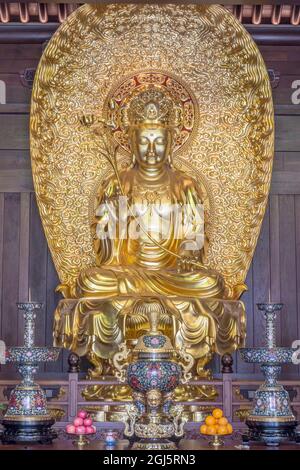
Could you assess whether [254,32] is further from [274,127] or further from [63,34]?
[63,34]

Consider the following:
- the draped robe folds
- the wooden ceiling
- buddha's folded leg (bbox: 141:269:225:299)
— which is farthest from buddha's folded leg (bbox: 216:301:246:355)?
the wooden ceiling

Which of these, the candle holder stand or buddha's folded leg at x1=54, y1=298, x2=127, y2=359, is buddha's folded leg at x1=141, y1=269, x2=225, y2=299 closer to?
buddha's folded leg at x1=54, y1=298, x2=127, y2=359

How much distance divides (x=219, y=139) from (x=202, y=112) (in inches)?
8.6

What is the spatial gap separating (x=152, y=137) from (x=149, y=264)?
33.2 inches

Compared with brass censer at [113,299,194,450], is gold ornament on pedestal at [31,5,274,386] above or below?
above

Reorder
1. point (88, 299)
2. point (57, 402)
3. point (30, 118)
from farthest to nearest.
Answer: point (30, 118)
point (88, 299)
point (57, 402)

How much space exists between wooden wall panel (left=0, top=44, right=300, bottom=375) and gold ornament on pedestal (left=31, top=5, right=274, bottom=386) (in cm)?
26

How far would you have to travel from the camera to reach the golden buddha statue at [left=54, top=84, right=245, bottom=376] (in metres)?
5.24

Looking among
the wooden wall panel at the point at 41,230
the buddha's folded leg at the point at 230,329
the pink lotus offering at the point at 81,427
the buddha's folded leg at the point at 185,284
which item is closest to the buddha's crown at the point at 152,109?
the wooden wall panel at the point at 41,230

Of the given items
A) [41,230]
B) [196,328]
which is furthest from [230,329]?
[41,230]

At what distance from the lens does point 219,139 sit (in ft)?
20.3

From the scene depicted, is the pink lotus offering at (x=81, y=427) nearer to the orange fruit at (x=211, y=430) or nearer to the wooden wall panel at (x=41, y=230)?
the orange fruit at (x=211, y=430)
